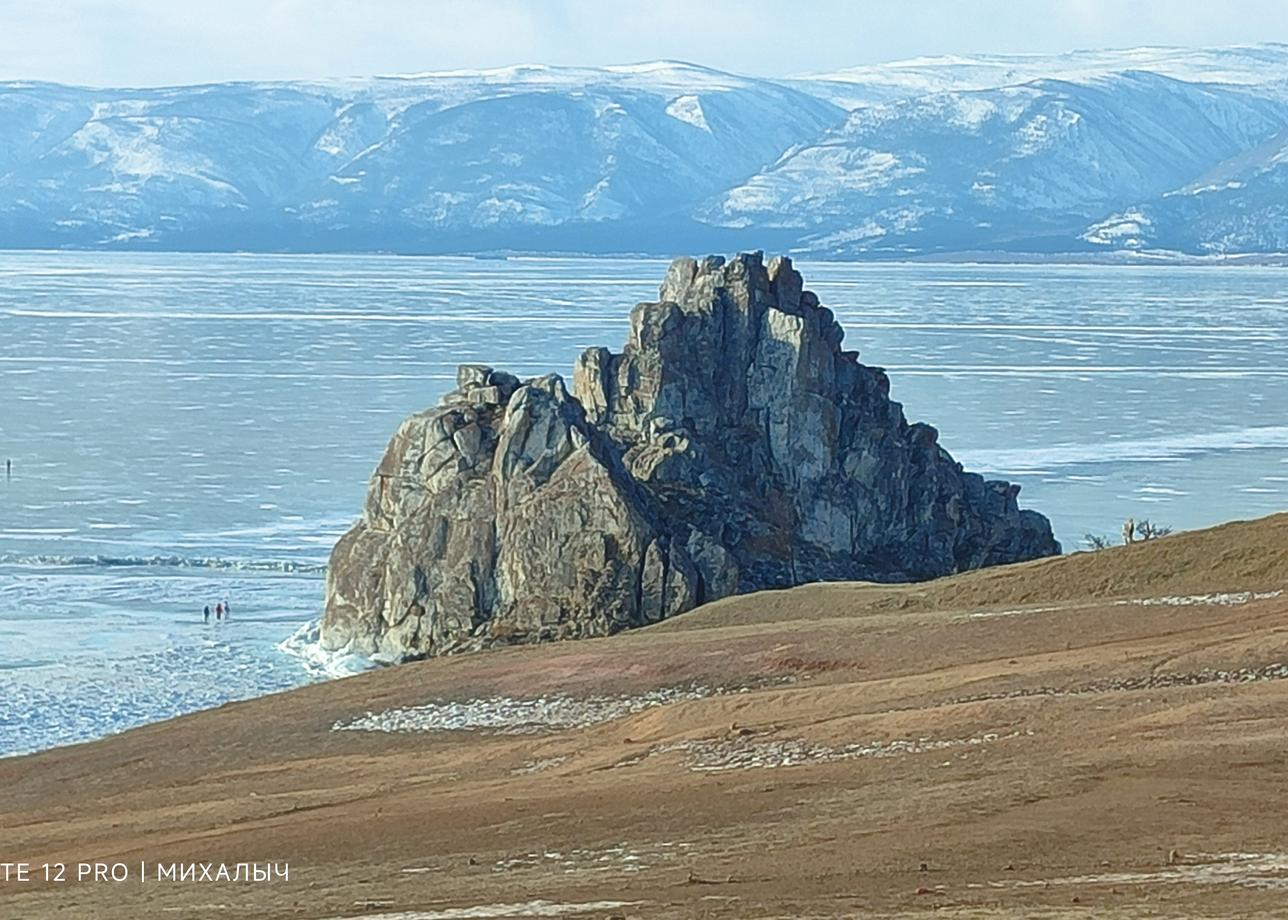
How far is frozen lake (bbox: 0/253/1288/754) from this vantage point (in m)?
41.7

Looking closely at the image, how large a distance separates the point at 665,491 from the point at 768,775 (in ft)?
84.0

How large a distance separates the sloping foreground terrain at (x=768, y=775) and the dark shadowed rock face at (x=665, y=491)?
579cm

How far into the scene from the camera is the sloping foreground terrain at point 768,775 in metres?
16.8

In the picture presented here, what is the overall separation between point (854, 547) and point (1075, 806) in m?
31.8

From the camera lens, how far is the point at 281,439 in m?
70.9

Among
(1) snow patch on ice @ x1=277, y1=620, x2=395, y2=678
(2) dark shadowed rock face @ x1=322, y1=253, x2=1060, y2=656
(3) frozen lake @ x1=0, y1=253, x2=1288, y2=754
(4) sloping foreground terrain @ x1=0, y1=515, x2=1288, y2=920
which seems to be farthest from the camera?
(2) dark shadowed rock face @ x1=322, y1=253, x2=1060, y2=656

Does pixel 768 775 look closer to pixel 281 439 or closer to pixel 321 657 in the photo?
pixel 321 657

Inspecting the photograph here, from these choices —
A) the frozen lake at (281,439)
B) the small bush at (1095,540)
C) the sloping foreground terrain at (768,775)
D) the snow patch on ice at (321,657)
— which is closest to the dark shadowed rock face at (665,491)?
the snow patch on ice at (321,657)

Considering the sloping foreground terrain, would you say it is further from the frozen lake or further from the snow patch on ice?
the frozen lake

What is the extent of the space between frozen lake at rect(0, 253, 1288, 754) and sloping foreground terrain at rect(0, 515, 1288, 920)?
6.92 meters

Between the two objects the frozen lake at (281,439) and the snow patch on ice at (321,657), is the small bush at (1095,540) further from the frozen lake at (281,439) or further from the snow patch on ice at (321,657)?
the snow patch on ice at (321,657)

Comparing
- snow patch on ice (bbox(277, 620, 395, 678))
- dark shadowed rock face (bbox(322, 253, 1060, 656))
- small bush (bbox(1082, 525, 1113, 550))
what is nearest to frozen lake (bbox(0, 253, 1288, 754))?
snow patch on ice (bbox(277, 620, 395, 678))

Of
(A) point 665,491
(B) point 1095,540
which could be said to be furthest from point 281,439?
(B) point 1095,540

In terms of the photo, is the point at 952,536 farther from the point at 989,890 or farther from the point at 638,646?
the point at 989,890
